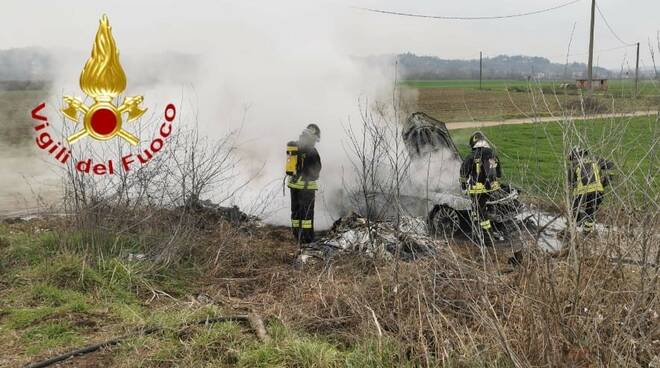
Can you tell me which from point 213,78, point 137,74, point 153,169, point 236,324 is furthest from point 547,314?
point 137,74

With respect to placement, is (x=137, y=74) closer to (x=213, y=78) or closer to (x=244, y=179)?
(x=213, y=78)

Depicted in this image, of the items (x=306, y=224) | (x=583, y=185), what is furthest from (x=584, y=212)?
(x=306, y=224)

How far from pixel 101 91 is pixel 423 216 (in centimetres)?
446

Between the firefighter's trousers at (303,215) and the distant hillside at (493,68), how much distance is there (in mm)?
2939

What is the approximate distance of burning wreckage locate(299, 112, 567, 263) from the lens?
588cm

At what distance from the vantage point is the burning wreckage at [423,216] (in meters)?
5.88

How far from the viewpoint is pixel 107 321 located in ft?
15.1

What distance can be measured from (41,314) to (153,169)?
2.36m

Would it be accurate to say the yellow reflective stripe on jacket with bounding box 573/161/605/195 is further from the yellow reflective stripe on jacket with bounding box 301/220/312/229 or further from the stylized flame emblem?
the stylized flame emblem

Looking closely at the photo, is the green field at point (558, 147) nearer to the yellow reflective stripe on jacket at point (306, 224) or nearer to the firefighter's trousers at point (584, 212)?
the firefighter's trousers at point (584, 212)

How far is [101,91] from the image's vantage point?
23.2 feet

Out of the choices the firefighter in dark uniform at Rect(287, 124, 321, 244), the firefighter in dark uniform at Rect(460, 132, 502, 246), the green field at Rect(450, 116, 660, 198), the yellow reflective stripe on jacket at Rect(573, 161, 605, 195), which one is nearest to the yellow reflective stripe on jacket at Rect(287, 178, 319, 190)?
the firefighter in dark uniform at Rect(287, 124, 321, 244)

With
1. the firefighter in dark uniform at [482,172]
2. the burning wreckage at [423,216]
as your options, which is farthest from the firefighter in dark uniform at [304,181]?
the firefighter in dark uniform at [482,172]

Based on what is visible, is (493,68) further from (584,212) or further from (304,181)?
(584,212)
